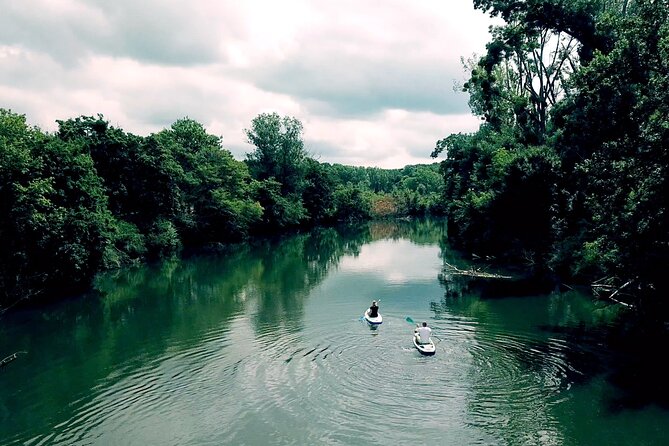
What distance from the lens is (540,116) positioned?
1850 inches

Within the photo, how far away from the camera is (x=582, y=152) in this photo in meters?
31.6

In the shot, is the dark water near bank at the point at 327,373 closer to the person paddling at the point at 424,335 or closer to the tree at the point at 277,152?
the person paddling at the point at 424,335

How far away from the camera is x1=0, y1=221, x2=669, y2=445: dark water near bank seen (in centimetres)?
1483

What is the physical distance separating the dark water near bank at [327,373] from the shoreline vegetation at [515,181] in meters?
3.60

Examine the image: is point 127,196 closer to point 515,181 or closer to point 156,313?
point 156,313

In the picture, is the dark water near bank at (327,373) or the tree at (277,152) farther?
the tree at (277,152)

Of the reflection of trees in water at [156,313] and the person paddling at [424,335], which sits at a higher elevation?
the person paddling at [424,335]

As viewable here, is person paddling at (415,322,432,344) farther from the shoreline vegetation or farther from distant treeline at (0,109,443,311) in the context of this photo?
distant treeline at (0,109,443,311)

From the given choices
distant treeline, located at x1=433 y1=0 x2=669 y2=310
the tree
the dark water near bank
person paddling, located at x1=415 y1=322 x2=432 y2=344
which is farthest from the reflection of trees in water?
the tree

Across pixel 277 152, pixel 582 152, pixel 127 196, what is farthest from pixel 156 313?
pixel 277 152

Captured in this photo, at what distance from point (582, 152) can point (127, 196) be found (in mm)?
37892

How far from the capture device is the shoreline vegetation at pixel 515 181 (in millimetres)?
19922

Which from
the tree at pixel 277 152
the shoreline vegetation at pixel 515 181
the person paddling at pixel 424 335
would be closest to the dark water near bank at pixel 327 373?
the person paddling at pixel 424 335

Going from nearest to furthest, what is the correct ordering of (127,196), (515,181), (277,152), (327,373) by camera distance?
(327,373)
(515,181)
(127,196)
(277,152)
